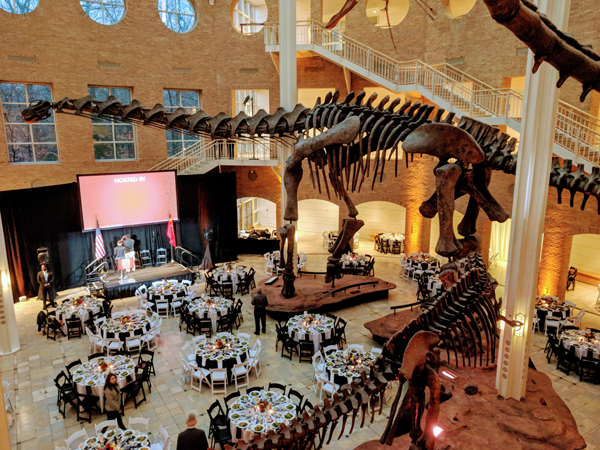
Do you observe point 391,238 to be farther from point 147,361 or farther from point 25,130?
point 25,130

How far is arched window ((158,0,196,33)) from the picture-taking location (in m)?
17.4

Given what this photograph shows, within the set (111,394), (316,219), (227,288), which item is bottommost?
(111,394)

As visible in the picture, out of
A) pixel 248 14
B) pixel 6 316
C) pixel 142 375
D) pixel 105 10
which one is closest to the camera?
pixel 142 375

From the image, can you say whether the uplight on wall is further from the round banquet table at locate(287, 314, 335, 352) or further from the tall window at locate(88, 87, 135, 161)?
the tall window at locate(88, 87, 135, 161)

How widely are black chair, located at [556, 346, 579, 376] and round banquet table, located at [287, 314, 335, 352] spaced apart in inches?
197

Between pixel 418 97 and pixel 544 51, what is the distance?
1558 cm

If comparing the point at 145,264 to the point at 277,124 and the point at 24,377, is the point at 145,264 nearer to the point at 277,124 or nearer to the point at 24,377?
the point at 24,377

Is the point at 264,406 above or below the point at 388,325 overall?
above

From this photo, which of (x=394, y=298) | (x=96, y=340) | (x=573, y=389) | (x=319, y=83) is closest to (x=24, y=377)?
(x=96, y=340)

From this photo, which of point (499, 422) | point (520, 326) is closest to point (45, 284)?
point (499, 422)

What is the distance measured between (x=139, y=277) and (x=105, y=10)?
10636 millimetres

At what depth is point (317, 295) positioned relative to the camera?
1203 cm

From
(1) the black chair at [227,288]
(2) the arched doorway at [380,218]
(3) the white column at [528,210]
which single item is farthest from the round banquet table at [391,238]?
(3) the white column at [528,210]

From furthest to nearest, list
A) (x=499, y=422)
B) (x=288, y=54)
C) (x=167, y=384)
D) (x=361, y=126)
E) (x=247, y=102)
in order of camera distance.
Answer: (x=247, y=102)
(x=288, y=54)
(x=361, y=126)
(x=167, y=384)
(x=499, y=422)
